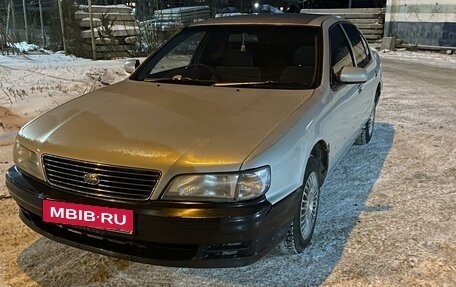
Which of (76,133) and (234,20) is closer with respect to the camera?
(76,133)

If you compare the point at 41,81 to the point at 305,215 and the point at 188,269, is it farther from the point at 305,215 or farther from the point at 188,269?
the point at 305,215

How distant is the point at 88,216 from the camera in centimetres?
235

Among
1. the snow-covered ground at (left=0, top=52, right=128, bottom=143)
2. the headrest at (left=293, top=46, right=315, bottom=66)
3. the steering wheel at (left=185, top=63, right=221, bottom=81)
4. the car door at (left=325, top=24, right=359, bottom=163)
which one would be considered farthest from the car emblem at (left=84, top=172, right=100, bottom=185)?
the snow-covered ground at (left=0, top=52, right=128, bottom=143)

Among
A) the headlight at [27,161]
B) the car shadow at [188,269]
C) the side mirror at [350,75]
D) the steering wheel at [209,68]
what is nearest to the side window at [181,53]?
the steering wheel at [209,68]

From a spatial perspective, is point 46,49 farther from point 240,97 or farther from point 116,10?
point 240,97

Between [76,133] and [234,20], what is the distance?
1.96 meters

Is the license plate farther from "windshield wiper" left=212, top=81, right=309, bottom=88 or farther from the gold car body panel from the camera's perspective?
"windshield wiper" left=212, top=81, right=309, bottom=88

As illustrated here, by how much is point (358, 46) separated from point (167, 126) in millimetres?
2762

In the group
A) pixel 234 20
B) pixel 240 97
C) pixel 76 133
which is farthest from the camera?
pixel 234 20

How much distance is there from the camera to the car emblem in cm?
235

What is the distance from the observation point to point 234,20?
402cm

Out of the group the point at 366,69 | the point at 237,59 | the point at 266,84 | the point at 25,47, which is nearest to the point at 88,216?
the point at 266,84

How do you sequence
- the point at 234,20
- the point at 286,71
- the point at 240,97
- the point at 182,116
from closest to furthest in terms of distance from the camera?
the point at 182,116, the point at 240,97, the point at 286,71, the point at 234,20

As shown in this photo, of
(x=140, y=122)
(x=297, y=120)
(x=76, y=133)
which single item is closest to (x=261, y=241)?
A: (x=297, y=120)
